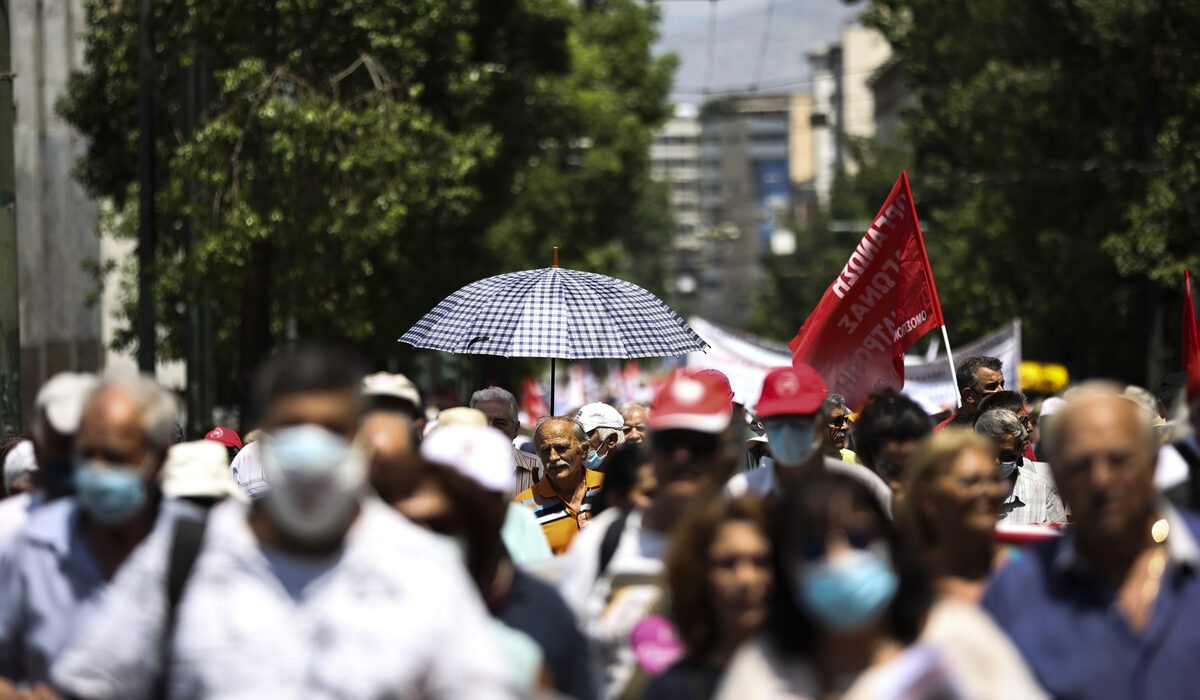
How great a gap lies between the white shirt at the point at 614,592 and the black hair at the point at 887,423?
4.24ft

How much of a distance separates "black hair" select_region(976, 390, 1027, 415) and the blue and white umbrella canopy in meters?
1.36

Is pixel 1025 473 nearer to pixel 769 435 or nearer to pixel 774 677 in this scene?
pixel 769 435

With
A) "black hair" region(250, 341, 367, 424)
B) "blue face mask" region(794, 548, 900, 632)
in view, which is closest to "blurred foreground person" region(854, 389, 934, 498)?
"blue face mask" region(794, 548, 900, 632)

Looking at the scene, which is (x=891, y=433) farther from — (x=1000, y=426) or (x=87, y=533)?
(x=87, y=533)

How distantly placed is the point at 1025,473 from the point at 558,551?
2.21 m

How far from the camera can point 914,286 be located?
10328mm

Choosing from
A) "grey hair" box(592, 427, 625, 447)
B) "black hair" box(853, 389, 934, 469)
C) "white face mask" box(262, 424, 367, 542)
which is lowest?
"grey hair" box(592, 427, 625, 447)

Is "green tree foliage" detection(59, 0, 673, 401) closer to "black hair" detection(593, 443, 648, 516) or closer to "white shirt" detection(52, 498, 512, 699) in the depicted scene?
"black hair" detection(593, 443, 648, 516)

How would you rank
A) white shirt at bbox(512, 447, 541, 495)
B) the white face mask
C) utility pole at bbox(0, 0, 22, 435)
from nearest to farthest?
the white face mask, white shirt at bbox(512, 447, 541, 495), utility pole at bbox(0, 0, 22, 435)

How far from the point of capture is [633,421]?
1082 cm

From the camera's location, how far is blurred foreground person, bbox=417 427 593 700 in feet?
15.0

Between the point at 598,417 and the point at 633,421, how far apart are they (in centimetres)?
48

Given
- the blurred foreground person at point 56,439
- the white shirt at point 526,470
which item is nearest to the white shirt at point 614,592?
the blurred foreground person at point 56,439

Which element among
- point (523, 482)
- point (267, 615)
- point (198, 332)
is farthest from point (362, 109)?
point (267, 615)
